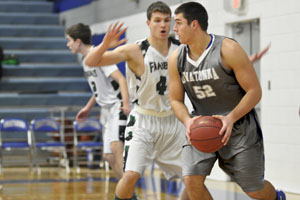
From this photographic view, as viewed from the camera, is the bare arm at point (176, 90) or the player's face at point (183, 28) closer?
the player's face at point (183, 28)

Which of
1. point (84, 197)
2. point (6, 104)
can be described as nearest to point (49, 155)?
point (6, 104)

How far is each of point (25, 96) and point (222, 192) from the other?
6766 millimetres

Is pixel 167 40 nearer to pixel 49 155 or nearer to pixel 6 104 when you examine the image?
pixel 49 155

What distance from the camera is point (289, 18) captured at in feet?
27.1

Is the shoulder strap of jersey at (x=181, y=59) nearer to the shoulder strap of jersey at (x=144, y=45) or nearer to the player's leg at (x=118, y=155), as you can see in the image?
the shoulder strap of jersey at (x=144, y=45)

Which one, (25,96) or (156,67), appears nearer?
(156,67)

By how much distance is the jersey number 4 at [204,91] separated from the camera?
4.29 metres

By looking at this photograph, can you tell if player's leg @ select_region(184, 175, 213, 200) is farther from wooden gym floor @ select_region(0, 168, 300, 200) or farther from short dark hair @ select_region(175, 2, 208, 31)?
wooden gym floor @ select_region(0, 168, 300, 200)

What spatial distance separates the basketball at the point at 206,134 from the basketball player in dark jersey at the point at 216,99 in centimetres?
5

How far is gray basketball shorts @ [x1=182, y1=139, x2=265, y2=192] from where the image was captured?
4258 mm

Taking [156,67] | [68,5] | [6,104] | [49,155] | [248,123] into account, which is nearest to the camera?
[248,123]

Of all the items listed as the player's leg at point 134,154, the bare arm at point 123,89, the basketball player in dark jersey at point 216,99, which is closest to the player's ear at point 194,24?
the basketball player in dark jersey at point 216,99

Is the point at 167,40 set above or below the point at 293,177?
above

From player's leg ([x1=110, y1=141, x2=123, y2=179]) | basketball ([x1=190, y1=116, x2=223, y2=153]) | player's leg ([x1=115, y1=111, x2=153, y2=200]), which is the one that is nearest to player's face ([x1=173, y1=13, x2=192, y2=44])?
basketball ([x1=190, y1=116, x2=223, y2=153])
